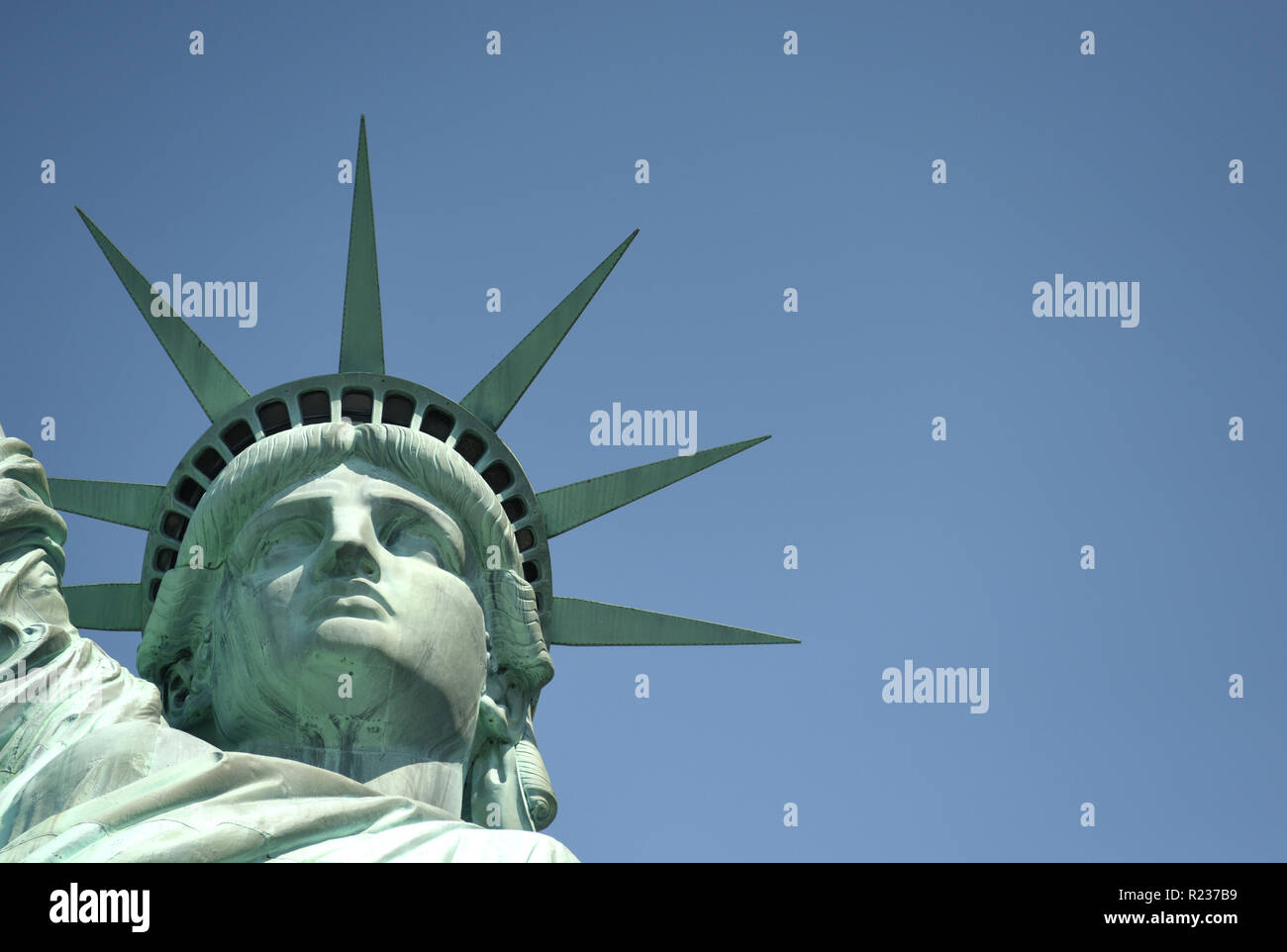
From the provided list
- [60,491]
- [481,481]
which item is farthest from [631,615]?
[60,491]

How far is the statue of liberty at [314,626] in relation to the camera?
37.7 ft

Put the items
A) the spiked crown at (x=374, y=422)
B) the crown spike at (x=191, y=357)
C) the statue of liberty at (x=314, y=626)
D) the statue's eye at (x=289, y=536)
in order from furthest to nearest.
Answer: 1. the crown spike at (x=191, y=357)
2. the spiked crown at (x=374, y=422)
3. the statue's eye at (x=289, y=536)
4. the statue of liberty at (x=314, y=626)

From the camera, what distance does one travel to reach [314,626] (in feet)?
46.3

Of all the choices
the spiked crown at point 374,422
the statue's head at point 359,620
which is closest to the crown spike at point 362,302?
the spiked crown at point 374,422

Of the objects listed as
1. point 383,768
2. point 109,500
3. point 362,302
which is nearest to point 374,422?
point 362,302

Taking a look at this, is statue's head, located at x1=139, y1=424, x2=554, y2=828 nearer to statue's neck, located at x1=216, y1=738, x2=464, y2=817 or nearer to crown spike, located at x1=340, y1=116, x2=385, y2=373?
statue's neck, located at x1=216, y1=738, x2=464, y2=817

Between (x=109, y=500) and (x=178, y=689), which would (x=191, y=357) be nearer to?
(x=109, y=500)

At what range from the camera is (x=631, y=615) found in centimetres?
1745

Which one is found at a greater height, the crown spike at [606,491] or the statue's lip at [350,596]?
the crown spike at [606,491]

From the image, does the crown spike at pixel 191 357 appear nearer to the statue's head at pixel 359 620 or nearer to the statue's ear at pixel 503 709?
the statue's head at pixel 359 620

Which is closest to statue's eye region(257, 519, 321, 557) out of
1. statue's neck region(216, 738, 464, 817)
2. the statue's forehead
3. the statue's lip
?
the statue's forehead

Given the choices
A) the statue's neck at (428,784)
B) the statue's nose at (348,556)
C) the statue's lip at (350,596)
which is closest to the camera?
the statue's neck at (428,784)

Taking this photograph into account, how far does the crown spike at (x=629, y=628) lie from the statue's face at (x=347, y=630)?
2.20m
